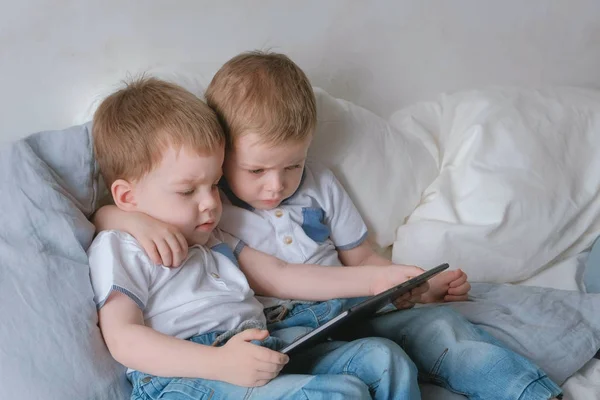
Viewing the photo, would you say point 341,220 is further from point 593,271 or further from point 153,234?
point 593,271

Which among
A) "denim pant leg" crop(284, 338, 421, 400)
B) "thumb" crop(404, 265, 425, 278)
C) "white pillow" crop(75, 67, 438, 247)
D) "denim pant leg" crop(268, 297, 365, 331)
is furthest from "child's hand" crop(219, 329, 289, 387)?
"white pillow" crop(75, 67, 438, 247)

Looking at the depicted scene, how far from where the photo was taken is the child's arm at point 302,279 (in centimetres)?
132

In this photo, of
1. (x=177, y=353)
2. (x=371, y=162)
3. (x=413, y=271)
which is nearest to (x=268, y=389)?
(x=177, y=353)

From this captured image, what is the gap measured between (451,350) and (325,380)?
0.92 feet

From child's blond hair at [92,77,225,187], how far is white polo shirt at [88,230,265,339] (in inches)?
4.8

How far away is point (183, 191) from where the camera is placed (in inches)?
45.8

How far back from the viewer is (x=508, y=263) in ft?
4.99

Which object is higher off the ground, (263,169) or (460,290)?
(263,169)

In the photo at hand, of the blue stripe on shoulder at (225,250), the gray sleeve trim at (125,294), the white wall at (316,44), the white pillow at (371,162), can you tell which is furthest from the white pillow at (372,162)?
the gray sleeve trim at (125,294)

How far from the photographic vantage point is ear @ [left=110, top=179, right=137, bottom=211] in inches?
46.2

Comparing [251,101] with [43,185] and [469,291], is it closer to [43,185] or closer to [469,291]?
[43,185]

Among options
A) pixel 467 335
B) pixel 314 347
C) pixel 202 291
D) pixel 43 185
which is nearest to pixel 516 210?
pixel 467 335

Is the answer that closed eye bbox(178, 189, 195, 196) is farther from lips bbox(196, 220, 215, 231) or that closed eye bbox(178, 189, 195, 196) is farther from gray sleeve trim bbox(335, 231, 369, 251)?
gray sleeve trim bbox(335, 231, 369, 251)

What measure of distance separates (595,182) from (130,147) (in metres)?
1.02
